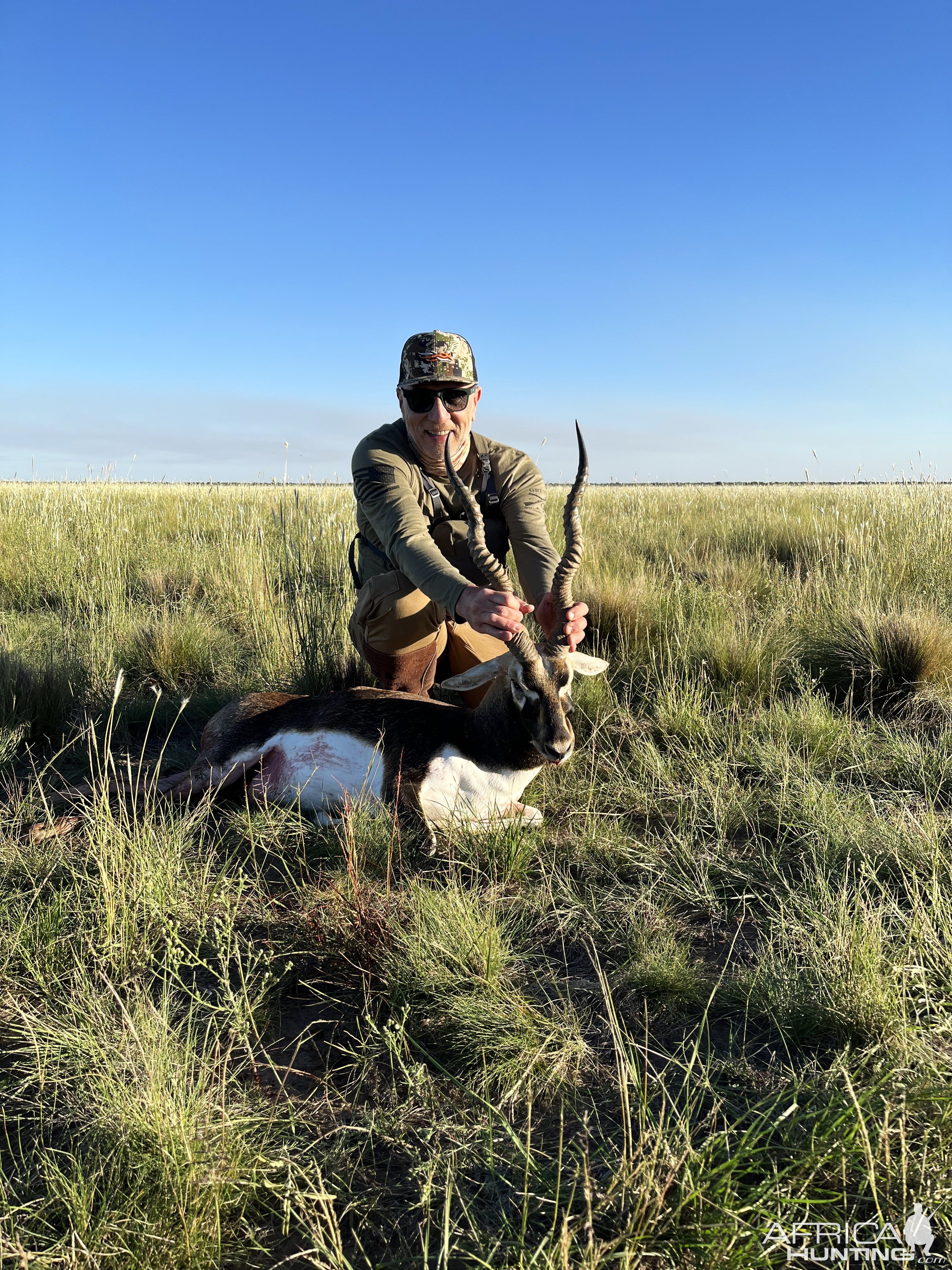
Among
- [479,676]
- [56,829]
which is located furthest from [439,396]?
[56,829]

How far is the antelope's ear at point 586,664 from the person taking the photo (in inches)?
167

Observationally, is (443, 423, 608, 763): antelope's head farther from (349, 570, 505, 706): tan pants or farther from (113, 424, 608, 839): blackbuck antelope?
(349, 570, 505, 706): tan pants

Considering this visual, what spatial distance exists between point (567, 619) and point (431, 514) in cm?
178

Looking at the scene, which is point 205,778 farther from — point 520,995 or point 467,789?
point 520,995

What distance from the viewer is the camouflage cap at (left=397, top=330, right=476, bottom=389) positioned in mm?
5035

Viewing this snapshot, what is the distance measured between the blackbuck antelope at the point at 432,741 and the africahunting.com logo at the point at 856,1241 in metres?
2.20

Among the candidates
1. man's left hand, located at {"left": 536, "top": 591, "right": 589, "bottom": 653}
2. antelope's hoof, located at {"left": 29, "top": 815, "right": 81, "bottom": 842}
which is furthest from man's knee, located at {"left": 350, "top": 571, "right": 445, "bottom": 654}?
antelope's hoof, located at {"left": 29, "top": 815, "right": 81, "bottom": 842}

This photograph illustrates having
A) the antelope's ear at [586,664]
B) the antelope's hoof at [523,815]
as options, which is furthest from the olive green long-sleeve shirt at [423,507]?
the antelope's hoof at [523,815]

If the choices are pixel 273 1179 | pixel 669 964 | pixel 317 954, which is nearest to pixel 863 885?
pixel 669 964

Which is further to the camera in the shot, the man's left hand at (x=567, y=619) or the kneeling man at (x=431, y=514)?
the kneeling man at (x=431, y=514)

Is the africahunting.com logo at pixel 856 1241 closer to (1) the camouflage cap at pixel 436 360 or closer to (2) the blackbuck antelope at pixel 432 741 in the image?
(2) the blackbuck antelope at pixel 432 741

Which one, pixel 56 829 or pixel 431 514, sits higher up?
pixel 431 514

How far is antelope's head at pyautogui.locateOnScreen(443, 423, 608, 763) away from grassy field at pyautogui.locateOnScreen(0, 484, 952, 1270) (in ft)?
1.83

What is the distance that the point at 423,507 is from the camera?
529cm
